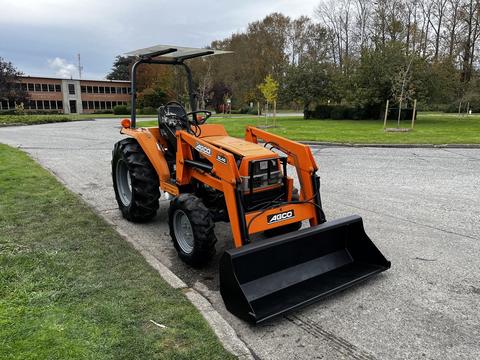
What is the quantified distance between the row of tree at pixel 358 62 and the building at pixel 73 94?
1272 cm

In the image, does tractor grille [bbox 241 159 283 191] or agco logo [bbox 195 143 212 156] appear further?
agco logo [bbox 195 143 212 156]

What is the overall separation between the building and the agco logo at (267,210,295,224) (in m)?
58.8

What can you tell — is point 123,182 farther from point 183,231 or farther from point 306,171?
point 306,171

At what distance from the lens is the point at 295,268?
12.3 ft

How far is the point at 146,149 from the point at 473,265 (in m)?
4.08

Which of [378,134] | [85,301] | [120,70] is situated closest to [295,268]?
[85,301]

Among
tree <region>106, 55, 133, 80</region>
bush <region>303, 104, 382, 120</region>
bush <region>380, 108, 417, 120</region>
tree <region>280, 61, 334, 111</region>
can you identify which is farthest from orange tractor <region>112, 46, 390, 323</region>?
tree <region>106, 55, 133, 80</region>

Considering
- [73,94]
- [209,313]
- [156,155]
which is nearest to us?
[209,313]

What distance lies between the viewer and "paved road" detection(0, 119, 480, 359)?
2.95 m

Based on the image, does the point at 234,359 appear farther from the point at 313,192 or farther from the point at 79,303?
the point at 313,192

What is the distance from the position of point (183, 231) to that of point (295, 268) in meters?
1.34

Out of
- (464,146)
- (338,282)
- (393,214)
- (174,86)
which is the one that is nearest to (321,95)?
(174,86)

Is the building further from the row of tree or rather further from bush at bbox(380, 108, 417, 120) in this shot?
bush at bbox(380, 108, 417, 120)

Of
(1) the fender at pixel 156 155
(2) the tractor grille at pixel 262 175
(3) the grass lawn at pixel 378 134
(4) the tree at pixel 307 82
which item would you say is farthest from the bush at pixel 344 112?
(2) the tractor grille at pixel 262 175
